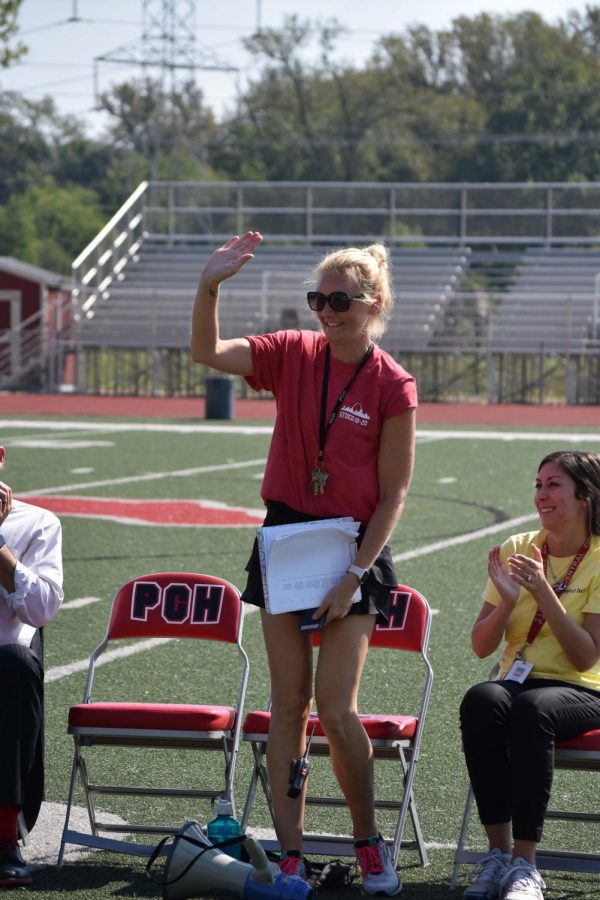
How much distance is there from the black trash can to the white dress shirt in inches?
830

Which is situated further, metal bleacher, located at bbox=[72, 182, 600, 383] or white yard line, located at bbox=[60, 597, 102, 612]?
metal bleacher, located at bbox=[72, 182, 600, 383]

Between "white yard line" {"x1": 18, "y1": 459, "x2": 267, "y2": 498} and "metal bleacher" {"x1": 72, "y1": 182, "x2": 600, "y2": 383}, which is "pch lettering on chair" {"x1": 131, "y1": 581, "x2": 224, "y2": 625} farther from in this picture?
"metal bleacher" {"x1": 72, "y1": 182, "x2": 600, "y2": 383}

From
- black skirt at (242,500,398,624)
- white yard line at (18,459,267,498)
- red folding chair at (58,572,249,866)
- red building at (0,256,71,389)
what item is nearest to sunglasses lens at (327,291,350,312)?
black skirt at (242,500,398,624)

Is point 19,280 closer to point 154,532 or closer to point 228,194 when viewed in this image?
point 228,194

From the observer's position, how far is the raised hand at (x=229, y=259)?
4328 millimetres

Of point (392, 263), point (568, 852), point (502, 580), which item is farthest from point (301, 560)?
point (392, 263)

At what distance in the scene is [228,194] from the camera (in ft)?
133

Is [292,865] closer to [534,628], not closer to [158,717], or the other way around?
[158,717]

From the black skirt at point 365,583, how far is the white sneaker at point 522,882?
0.79 meters

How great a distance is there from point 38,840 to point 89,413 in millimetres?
23564

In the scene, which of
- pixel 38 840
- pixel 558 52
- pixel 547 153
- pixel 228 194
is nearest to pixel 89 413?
pixel 228 194

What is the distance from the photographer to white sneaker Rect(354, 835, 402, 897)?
4.34 meters

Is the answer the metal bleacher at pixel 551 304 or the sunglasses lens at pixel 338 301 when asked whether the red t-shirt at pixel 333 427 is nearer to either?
the sunglasses lens at pixel 338 301

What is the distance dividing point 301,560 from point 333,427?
39 cm
